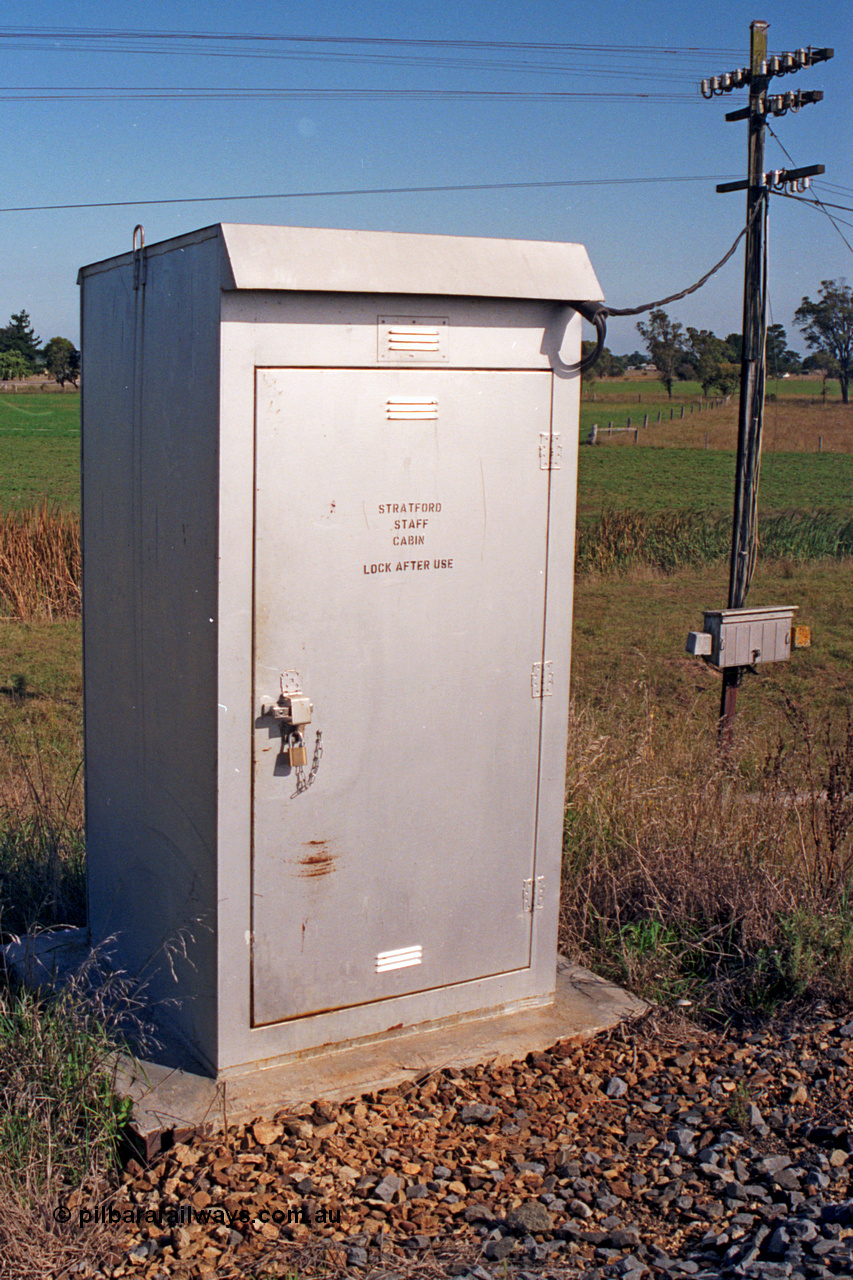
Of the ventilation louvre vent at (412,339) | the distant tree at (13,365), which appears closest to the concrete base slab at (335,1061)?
the ventilation louvre vent at (412,339)

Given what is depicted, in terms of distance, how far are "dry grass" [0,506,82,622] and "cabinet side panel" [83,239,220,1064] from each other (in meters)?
10.6

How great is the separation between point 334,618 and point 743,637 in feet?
11.1

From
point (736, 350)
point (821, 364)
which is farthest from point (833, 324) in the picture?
point (736, 350)

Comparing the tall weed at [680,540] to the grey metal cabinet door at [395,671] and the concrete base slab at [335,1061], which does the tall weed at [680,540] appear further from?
the grey metal cabinet door at [395,671]

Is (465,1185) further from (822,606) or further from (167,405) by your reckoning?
(822,606)

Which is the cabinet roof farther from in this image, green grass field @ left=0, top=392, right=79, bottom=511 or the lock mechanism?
green grass field @ left=0, top=392, right=79, bottom=511

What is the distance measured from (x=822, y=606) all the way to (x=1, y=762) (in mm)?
12327

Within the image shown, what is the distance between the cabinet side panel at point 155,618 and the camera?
3090 millimetres

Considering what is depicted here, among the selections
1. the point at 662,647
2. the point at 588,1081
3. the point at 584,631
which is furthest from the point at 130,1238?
the point at 584,631

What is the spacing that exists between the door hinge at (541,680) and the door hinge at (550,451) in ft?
2.04

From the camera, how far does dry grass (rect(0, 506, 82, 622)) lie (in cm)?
1394

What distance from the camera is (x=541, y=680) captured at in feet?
11.9

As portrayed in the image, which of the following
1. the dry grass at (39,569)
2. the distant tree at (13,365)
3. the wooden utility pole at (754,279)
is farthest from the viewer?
the distant tree at (13,365)

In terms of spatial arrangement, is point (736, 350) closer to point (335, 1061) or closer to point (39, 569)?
point (39, 569)
